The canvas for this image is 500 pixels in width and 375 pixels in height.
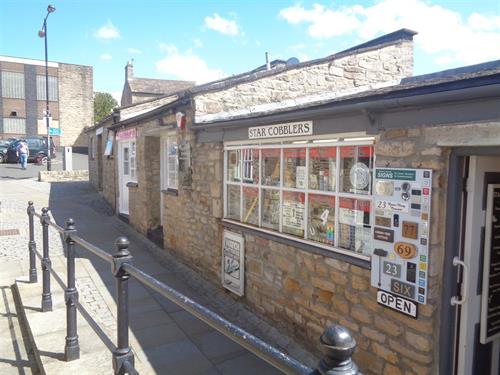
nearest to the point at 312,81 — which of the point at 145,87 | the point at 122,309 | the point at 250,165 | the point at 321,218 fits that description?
the point at 250,165

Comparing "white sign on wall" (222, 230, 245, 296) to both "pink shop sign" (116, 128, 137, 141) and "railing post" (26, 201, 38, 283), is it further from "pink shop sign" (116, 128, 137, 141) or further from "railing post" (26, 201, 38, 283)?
"pink shop sign" (116, 128, 137, 141)

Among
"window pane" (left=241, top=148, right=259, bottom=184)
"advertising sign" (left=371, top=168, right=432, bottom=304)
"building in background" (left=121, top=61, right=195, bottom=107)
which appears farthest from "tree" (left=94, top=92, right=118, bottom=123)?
"advertising sign" (left=371, top=168, right=432, bottom=304)

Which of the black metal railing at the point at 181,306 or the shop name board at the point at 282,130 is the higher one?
the shop name board at the point at 282,130

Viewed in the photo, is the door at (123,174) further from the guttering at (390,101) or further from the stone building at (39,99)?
the stone building at (39,99)

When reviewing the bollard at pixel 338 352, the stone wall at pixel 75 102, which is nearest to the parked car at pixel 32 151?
the stone wall at pixel 75 102

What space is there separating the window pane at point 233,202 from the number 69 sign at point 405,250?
9.56 ft

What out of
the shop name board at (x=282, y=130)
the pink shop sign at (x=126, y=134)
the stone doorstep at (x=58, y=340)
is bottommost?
the stone doorstep at (x=58, y=340)

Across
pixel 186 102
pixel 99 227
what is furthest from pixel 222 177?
pixel 99 227

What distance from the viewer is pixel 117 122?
12.0m

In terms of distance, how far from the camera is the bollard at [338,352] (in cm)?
105

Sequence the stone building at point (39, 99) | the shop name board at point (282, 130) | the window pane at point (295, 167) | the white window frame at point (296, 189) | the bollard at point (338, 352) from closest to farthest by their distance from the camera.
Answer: the bollard at point (338, 352), the white window frame at point (296, 189), the shop name board at point (282, 130), the window pane at point (295, 167), the stone building at point (39, 99)

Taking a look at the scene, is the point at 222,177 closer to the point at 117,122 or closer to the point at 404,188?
the point at 404,188

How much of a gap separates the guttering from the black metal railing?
2.27m

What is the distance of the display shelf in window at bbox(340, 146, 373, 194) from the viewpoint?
387 cm
